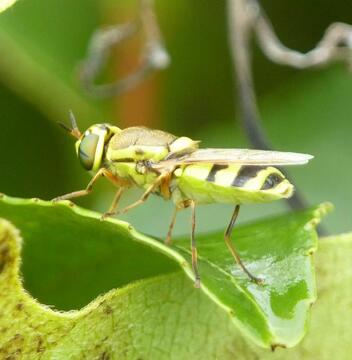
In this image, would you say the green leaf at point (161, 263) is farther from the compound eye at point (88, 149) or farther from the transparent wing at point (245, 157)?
Answer: the compound eye at point (88, 149)

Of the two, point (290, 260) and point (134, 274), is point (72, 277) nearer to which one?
point (134, 274)

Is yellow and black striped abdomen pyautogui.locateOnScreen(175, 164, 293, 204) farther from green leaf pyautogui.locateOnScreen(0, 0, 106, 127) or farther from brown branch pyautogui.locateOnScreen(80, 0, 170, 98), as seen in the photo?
green leaf pyautogui.locateOnScreen(0, 0, 106, 127)

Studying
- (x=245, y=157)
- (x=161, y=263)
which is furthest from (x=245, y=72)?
(x=161, y=263)

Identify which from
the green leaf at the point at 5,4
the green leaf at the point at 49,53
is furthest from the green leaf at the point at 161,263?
the green leaf at the point at 49,53

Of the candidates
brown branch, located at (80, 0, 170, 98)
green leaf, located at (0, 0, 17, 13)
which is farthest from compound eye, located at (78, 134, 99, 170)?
green leaf, located at (0, 0, 17, 13)

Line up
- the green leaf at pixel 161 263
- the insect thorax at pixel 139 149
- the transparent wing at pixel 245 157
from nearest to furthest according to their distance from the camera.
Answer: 1. the green leaf at pixel 161 263
2. the transparent wing at pixel 245 157
3. the insect thorax at pixel 139 149

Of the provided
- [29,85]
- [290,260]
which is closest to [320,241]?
[290,260]
